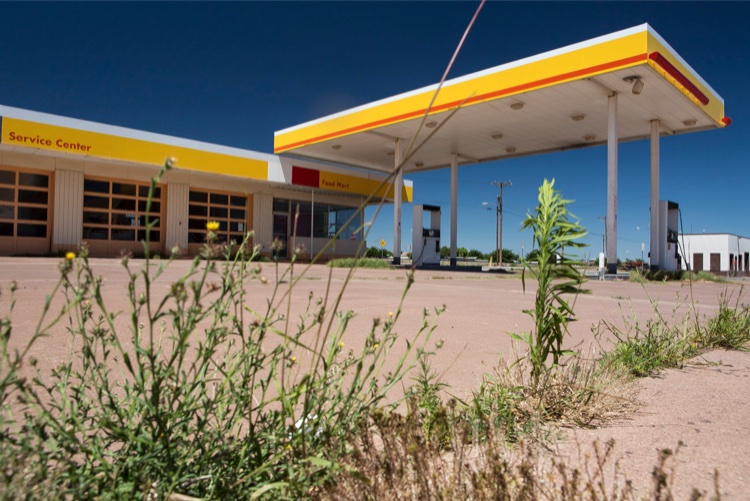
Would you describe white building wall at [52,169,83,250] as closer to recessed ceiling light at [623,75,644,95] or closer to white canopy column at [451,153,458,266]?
white canopy column at [451,153,458,266]

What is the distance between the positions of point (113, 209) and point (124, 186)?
1088 mm

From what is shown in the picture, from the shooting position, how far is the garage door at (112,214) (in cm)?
2034

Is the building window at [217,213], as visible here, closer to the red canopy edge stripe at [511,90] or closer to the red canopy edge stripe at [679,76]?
the red canopy edge stripe at [511,90]

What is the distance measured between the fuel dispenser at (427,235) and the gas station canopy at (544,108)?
296 cm

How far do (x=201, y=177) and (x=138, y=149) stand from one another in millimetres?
3780

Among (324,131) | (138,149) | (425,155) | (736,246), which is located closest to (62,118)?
(138,149)

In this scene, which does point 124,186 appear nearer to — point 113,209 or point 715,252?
point 113,209

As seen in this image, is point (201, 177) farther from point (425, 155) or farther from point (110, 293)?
point (110, 293)

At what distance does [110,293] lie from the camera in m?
6.50

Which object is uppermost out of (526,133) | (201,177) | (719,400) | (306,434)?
(526,133)

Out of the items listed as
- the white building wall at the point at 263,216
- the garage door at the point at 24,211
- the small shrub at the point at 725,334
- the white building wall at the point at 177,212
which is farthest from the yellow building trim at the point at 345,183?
the small shrub at the point at 725,334

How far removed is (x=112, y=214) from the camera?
20953 millimetres

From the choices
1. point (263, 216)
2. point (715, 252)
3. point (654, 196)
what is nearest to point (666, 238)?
point (654, 196)

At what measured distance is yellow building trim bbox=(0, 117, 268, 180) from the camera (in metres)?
16.6
